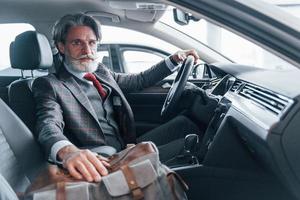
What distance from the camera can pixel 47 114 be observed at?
1.94 m

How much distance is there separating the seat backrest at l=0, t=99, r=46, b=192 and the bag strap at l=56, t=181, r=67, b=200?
0.38m

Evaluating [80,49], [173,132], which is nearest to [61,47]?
[80,49]

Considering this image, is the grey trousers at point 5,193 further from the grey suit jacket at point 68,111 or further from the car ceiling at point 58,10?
the car ceiling at point 58,10

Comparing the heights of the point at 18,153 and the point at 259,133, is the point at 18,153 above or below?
below

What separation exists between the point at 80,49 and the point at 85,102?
324 mm

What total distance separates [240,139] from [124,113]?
800 mm

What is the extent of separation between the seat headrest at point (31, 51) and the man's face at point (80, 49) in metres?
0.10

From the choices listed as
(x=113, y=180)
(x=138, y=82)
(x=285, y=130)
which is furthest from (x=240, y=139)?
(x=138, y=82)

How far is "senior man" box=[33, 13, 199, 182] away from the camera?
2.08 metres

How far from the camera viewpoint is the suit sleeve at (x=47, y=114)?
66.2 inches

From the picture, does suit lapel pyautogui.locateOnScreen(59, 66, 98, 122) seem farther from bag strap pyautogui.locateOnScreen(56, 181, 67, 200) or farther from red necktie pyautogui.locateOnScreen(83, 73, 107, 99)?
bag strap pyautogui.locateOnScreen(56, 181, 67, 200)

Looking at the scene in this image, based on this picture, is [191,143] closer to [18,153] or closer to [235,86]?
[235,86]

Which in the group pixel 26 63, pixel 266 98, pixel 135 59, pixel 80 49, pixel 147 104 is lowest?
pixel 135 59

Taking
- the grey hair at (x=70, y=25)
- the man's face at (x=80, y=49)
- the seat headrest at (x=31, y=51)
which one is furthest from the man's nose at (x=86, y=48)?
the seat headrest at (x=31, y=51)
